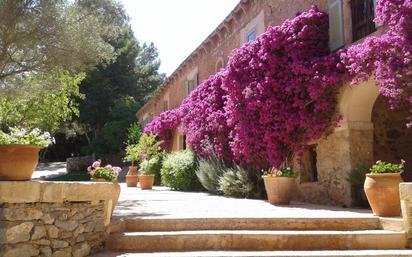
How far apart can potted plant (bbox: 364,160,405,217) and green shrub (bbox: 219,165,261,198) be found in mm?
4204

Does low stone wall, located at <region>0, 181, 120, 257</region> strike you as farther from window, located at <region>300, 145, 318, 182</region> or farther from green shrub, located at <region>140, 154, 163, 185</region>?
green shrub, located at <region>140, 154, 163, 185</region>

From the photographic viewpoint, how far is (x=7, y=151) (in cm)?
471

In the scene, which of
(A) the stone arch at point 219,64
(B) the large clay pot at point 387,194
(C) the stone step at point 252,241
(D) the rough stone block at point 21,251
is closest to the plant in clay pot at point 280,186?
(B) the large clay pot at point 387,194

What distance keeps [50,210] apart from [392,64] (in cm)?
538

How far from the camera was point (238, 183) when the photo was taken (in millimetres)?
10320

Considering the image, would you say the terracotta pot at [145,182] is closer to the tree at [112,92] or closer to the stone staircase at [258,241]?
the stone staircase at [258,241]

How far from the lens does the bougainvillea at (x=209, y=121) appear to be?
1195 centimetres

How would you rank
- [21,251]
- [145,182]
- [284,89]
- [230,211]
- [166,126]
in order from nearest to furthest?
[21,251]
[230,211]
[284,89]
[145,182]
[166,126]

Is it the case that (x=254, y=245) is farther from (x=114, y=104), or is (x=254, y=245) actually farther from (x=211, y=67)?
(x=114, y=104)

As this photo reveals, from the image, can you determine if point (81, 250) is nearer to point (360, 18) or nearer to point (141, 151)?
point (360, 18)

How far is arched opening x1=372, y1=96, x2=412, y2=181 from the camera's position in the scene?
924 centimetres

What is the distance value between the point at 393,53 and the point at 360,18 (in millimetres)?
2404

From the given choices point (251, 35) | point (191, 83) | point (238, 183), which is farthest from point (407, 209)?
point (191, 83)

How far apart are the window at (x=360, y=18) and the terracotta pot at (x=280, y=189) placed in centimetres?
328
